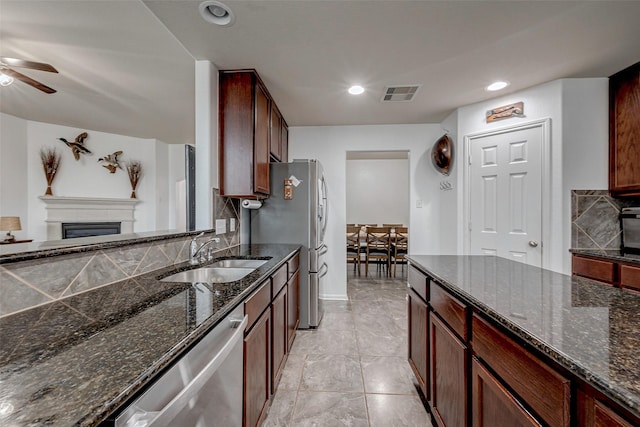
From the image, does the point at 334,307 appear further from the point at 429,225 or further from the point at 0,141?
the point at 0,141

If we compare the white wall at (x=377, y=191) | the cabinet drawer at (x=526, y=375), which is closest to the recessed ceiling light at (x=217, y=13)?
the cabinet drawer at (x=526, y=375)

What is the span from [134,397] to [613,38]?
127 inches

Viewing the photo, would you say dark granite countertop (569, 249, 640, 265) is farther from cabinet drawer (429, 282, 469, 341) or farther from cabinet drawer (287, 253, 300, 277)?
cabinet drawer (287, 253, 300, 277)

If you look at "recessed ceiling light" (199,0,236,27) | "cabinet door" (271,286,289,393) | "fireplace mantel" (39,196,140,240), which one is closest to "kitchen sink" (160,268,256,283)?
"cabinet door" (271,286,289,393)

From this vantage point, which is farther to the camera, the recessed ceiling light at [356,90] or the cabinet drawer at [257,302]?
the recessed ceiling light at [356,90]

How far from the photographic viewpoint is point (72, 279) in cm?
104

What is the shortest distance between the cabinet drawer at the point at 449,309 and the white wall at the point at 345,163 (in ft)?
7.39

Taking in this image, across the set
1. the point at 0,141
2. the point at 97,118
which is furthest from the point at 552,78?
the point at 0,141

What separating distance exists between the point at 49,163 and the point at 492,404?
4171 mm

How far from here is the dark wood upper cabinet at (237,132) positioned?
7.34ft

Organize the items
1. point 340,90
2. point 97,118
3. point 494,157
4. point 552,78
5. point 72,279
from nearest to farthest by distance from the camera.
Result: point 72,279, point 552,78, point 340,90, point 494,157, point 97,118

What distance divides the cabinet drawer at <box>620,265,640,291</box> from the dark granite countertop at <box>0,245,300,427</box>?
8.87ft

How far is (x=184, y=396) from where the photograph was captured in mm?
643

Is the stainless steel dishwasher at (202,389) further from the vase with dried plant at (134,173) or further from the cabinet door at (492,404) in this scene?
the vase with dried plant at (134,173)
